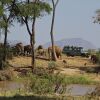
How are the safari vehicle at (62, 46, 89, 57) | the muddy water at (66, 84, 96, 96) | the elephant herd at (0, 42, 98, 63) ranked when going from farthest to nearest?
the safari vehicle at (62, 46, 89, 57), the elephant herd at (0, 42, 98, 63), the muddy water at (66, 84, 96, 96)

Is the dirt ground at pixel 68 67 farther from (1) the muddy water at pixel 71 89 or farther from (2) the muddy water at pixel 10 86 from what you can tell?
(2) the muddy water at pixel 10 86

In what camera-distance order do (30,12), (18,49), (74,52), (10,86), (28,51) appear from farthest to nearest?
(74,52) < (28,51) < (18,49) < (30,12) < (10,86)

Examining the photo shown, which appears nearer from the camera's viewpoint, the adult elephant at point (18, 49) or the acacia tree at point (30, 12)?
the acacia tree at point (30, 12)

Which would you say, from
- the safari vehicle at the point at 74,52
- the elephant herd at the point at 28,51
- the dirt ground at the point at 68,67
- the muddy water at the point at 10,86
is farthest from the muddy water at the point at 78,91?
the safari vehicle at the point at 74,52

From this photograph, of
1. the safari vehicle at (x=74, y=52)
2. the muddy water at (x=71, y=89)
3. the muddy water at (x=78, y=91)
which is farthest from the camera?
the safari vehicle at (x=74, y=52)

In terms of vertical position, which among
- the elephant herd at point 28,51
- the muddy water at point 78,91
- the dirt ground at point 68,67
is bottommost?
the muddy water at point 78,91

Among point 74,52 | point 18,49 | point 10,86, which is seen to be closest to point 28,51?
point 18,49

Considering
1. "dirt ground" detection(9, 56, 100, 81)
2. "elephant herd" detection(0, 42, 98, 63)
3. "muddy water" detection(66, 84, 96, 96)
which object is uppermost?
"elephant herd" detection(0, 42, 98, 63)

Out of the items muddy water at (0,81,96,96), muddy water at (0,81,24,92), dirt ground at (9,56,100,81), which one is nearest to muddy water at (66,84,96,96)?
muddy water at (0,81,96,96)

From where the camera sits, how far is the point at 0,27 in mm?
42594

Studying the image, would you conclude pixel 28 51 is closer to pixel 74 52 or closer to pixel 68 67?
pixel 68 67

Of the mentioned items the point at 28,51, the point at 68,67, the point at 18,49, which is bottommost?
the point at 68,67

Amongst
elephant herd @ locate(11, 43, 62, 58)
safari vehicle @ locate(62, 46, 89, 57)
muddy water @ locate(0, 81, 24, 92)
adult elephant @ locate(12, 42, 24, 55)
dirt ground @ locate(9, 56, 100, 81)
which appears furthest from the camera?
safari vehicle @ locate(62, 46, 89, 57)

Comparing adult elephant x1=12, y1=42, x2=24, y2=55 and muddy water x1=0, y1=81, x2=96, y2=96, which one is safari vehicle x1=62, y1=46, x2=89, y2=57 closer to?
adult elephant x1=12, y1=42, x2=24, y2=55
